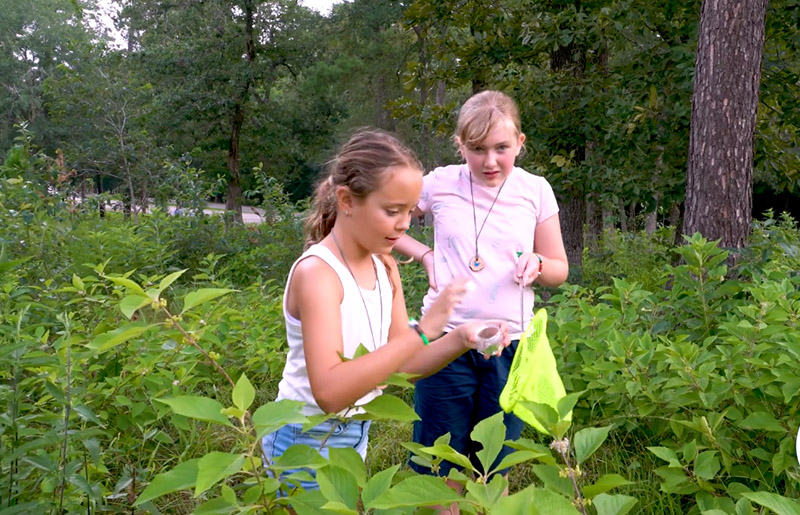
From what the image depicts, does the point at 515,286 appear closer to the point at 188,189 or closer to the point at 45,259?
the point at 45,259

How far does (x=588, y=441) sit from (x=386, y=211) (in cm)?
80

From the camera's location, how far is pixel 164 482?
0.85 metres

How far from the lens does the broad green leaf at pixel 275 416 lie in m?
0.85

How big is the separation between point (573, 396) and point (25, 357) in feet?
5.23

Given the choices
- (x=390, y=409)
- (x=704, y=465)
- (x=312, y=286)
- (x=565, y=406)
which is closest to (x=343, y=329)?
(x=312, y=286)

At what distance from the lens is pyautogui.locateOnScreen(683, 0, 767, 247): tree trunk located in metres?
4.44

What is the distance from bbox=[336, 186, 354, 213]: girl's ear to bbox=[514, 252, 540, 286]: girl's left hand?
0.75 metres

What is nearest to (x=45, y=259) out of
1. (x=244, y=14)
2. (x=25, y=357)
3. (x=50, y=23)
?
(x=25, y=357)

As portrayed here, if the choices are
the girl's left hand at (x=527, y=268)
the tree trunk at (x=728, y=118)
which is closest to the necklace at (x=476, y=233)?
the girl's left hand at (x=527, y=268)

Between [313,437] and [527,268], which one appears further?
[527,268]

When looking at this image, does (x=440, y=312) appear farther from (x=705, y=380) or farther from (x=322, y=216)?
(x=705, y=380)

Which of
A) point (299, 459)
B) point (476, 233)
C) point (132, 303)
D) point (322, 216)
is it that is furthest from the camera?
point (476, 233)

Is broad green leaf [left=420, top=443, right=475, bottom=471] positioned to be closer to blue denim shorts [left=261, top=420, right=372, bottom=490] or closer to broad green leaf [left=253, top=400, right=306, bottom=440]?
broad green leaf [left=253, top=400, right=306, bottom=440]

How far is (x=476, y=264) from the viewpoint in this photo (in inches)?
92.4
